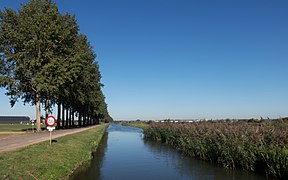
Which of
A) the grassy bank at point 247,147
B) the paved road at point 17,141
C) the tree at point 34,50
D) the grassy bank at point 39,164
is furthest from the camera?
the tree at point 34,50

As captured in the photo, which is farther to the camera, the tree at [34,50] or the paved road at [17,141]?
the tree at [34,50]

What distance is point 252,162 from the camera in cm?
1883

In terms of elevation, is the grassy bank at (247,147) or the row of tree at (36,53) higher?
the row of tree at (36,53)

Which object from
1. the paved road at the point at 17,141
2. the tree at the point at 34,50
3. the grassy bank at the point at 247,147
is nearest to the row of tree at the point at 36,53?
the tree at the point at 34,50

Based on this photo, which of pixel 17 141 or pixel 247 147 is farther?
pixel 17 141

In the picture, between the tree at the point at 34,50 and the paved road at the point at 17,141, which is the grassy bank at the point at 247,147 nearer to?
the paved road at the point at 17,141

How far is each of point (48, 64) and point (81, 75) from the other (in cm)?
1114

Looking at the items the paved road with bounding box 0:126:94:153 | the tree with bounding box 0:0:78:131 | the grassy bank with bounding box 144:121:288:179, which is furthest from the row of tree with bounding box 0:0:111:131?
the grassy bank with bounding box 144:121:288:179

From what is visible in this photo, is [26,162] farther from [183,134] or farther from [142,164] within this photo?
[183,134]

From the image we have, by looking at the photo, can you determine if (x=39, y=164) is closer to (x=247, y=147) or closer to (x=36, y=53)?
(x=247, y=147)

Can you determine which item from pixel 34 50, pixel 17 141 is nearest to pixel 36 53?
pixel 34 50

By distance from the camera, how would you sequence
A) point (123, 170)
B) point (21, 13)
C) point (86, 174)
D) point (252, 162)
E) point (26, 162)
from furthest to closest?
point (21, 13), point (123, 170), point (252, 162), point (86, 174), point (26, 162)

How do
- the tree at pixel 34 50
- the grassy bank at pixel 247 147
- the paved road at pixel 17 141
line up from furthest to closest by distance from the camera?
the tree at pixel 34 50 → the paved road at pixel 17 141 → the grassy bank at pixel 247 147

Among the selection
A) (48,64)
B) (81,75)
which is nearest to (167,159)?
(48,64)
